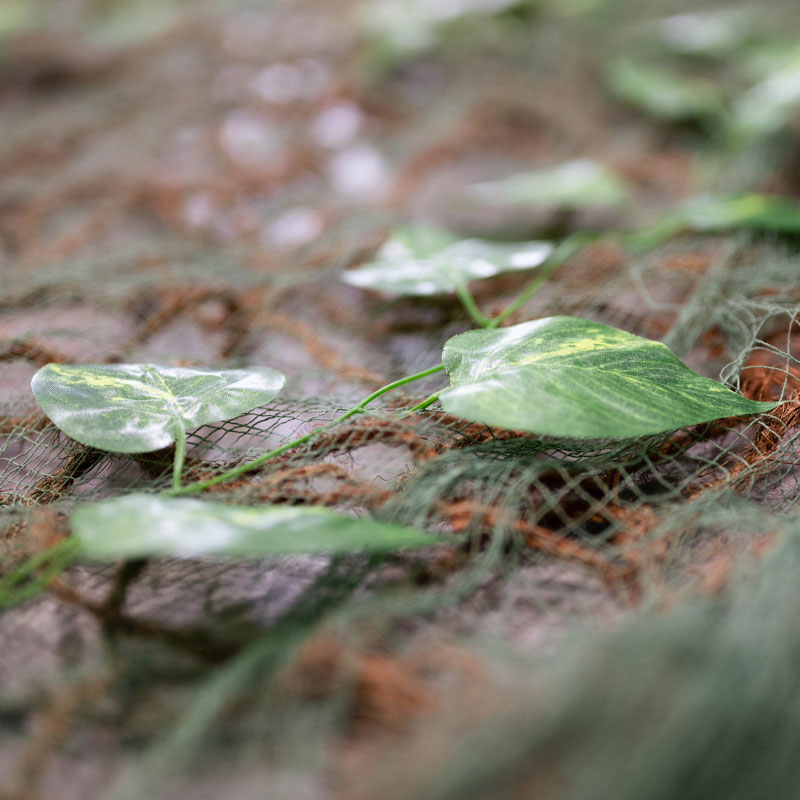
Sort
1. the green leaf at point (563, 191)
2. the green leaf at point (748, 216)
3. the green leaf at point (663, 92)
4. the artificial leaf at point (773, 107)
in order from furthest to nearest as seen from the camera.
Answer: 1. the green leaf at point (663, 92)
2. the artificial leaf at point (773, 107)
3. the green leaf at point (563, 191)
4. the green leaf at point (748, 216)

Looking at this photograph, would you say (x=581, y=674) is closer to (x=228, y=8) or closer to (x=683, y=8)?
(x=683, y=8)

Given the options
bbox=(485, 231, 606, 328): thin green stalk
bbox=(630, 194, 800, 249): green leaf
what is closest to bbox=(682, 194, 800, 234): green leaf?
bbox=(630, 194, 800, 249): green leaf

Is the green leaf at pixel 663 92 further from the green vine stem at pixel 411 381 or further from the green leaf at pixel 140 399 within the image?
the green leaf at pixel 140 399

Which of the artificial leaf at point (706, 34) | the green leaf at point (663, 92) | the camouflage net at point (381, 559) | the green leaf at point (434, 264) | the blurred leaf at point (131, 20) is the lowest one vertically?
the camouflage net at point (381, 559)

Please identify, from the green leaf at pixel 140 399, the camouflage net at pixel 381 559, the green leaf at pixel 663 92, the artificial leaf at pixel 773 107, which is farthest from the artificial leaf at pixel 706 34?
the green leaf at pixel 140 399

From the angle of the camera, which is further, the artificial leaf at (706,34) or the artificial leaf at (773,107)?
the artificial leaf at (706,34)

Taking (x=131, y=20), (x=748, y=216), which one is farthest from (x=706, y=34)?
(x=131, y=20)

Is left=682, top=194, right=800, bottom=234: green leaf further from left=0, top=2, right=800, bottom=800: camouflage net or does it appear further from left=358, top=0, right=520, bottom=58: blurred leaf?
left=358, top=0, right=520, bottom=58: blurred leaf
